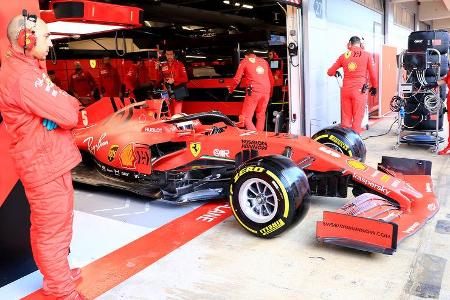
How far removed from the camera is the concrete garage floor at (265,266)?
2.74 meters

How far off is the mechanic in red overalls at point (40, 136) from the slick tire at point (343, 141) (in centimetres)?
313

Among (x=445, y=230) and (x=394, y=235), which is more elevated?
(x=394, y=235)

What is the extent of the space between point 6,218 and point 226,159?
2.12 m

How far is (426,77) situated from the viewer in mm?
7457

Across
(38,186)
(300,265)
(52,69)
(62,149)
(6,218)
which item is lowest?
(300,265)

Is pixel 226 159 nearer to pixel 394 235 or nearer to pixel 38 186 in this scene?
pixel 394 235

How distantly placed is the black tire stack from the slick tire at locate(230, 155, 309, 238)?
4.98 m

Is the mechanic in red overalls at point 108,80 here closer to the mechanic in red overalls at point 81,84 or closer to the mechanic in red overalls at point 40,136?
the mechanic in red overalls at point 81,84

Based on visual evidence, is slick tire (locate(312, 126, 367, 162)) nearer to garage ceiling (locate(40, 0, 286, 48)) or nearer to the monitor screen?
the monitor screen

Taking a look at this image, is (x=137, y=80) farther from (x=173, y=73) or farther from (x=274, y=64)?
(x=274, y=64)

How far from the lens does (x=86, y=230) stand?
3.92 metres

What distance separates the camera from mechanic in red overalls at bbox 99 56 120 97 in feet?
41.1

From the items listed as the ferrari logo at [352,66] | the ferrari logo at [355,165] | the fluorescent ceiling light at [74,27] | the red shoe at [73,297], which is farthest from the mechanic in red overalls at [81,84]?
the red shoe at [73,297]

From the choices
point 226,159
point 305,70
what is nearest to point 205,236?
point 226,159
